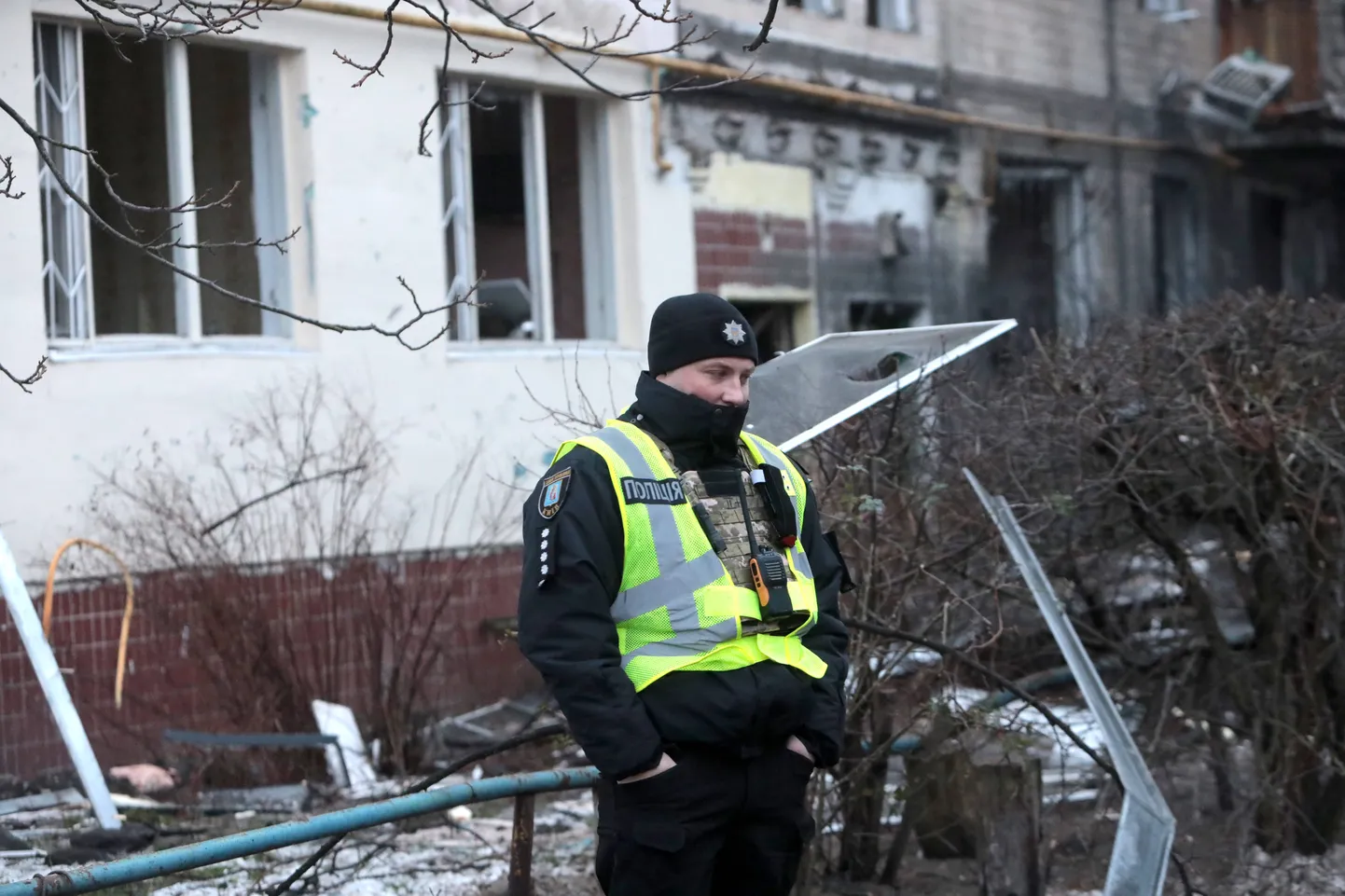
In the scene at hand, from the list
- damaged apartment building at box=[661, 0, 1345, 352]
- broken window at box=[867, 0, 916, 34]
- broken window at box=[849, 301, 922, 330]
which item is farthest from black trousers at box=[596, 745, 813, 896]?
broken window at box=[867, 0, 916, 34]

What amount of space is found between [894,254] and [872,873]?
779 centimetres

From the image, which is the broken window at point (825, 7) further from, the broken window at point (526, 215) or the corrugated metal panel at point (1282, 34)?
the corrugated metal panel at point (1282, 34)

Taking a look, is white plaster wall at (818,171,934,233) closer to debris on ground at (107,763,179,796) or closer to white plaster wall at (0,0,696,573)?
white plaster wall at (0,0,696,573)

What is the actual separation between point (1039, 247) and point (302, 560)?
8364mm

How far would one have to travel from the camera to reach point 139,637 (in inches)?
316

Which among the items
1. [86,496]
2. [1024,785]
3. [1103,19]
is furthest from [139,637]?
[1103,19]

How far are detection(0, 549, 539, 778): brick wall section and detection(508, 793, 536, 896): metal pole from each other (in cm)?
283

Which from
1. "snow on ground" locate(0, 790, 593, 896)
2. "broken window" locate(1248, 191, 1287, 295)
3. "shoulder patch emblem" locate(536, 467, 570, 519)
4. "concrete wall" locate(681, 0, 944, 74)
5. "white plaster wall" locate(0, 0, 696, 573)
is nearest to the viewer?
"shoulder patch emblem" locate(536, 467, 570, 519)

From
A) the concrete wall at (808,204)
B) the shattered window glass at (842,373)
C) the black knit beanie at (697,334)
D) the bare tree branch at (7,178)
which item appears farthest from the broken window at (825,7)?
the black knit beanie at (697,334)

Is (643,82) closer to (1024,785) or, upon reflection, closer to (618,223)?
(618,223)

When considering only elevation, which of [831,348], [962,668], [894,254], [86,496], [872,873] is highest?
[894,254]

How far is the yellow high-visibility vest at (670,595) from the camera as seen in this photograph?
3395 mm

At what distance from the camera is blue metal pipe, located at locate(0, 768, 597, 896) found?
3.42m

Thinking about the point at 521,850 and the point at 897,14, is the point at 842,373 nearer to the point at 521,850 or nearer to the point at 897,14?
the point at 521,850
